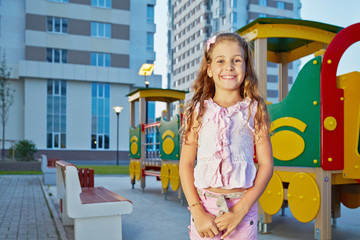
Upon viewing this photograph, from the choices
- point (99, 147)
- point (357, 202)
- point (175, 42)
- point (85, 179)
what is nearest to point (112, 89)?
point (99, 147)

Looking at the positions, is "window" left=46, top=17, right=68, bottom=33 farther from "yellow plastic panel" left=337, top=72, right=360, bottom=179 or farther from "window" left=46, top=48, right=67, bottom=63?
"yellow plastic panel" left=337, top=72, right=360, bottom=179

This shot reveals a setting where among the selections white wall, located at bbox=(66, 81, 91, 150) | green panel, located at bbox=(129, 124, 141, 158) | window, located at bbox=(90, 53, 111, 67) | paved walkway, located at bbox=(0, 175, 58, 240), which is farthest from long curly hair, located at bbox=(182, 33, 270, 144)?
window, located at bbox=(90, 53, 111, 67)

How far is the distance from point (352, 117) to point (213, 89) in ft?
9.81

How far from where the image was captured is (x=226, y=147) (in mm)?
1784

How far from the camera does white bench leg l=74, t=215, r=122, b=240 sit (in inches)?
174

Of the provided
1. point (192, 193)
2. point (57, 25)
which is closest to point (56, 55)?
point (57, 25)

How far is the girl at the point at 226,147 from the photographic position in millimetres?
1721

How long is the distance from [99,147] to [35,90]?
23.9 ft

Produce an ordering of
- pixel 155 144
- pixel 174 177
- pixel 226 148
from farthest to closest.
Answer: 1. pixel 155 144
2. pixel 174 177
3. pixel 226 148

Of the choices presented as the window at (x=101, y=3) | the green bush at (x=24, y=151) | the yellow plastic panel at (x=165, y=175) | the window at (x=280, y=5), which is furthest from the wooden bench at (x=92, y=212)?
the window at (x=280, y=5)

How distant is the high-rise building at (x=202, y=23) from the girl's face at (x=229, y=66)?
39566 millimetres

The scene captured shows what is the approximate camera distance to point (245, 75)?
6.41 feet

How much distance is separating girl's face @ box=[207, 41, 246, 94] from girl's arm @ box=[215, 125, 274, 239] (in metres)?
0.28

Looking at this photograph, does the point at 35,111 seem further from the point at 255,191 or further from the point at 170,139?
the point at 255,191
